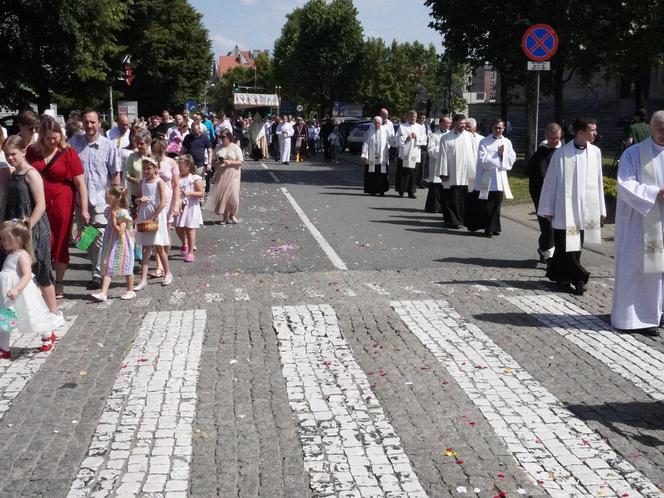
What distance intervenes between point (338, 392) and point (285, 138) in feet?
99.7

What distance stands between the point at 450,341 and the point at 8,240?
12.3 ft

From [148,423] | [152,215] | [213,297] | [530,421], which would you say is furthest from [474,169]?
[148,423]

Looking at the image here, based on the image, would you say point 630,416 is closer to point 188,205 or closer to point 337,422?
point 337,422

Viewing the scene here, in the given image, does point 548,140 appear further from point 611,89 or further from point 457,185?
point 611,89

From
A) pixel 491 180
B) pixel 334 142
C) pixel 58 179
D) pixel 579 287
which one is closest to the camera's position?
pixel 58 179

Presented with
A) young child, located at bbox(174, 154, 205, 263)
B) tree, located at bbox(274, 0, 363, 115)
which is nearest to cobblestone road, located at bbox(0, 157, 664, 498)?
young child, located at bbox(174, 154, 205, 263)

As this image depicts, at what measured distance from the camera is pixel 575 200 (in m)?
9.99

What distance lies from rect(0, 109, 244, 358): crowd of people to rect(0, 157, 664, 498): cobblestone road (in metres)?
0.40

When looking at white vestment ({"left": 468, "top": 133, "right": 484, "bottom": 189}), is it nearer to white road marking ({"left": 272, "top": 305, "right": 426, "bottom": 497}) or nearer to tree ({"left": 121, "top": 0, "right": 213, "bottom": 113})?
white road marking ({"left": 272, "top": 305, "right": 426, "bottom": 497})

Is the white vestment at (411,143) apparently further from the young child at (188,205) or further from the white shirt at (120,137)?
the young child at (188,205)

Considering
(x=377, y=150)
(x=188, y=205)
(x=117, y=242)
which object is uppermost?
(x=377, y=150)

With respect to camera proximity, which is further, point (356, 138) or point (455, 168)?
point (356, 138)

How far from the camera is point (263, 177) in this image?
Answer: 28344 mm

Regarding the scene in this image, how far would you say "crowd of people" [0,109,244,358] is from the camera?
747cm
